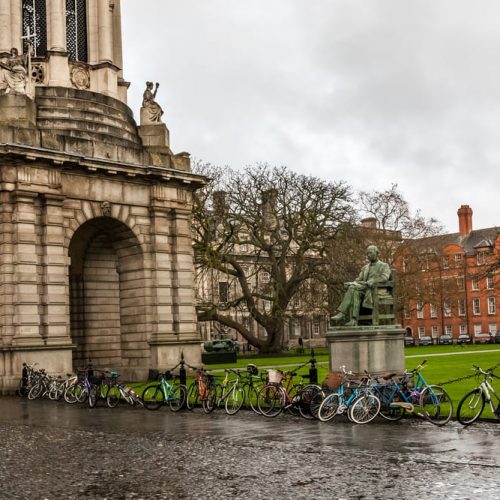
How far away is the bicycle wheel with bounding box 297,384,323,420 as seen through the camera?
684 inches

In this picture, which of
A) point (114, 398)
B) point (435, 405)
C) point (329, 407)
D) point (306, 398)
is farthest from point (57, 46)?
point (435, 405)

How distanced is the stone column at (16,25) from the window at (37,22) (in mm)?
691

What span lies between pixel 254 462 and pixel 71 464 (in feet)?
9.00

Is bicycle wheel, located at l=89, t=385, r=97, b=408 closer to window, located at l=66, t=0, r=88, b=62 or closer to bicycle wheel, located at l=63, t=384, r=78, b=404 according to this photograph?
bicycle wheel, located at l=63, t=384, r=78, b=404

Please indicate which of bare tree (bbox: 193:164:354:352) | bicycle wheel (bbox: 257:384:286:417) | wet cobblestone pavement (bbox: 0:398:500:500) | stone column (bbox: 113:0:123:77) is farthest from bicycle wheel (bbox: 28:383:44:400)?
bare tree (bbox: 193:164:354:352)

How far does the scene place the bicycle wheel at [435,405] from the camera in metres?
15.6

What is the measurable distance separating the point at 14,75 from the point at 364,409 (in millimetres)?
18492

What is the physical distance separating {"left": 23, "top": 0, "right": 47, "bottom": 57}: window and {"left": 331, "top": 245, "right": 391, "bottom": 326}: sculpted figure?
696 inches

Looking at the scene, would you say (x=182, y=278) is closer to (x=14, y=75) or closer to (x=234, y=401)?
(x=14, y=75)

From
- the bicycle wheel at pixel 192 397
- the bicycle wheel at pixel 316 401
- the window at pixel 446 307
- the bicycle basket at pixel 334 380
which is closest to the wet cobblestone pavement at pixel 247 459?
the bicycle wheel at pixel 316 401

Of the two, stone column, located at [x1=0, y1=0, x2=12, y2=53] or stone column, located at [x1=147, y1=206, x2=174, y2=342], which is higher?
stone column, located at [x1=0, y1=0, x2=12, y2=53]

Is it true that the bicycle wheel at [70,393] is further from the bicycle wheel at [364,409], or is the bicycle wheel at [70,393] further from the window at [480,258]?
the window at [480,258]

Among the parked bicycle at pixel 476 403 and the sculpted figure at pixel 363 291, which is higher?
the sculpted figure at pixel 363 291

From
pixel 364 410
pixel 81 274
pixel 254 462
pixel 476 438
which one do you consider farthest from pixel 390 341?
pixel 81 274
